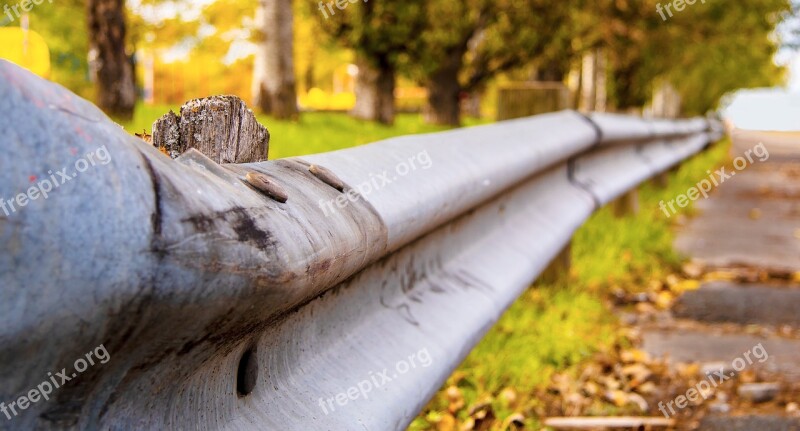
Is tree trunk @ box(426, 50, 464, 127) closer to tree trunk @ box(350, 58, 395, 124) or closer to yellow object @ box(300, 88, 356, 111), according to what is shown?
tree trunk @ box(350, 58, 395, 124)

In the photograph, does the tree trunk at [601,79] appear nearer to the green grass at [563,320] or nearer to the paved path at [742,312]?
the paved path at [742,312]

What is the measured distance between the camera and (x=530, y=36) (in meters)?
17.5

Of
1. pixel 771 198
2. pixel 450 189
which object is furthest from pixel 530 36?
pixel 450 189

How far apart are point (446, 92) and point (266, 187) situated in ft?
56.9

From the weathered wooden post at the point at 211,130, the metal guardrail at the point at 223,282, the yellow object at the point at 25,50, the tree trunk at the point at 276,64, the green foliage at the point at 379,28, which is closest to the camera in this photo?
the metal guardrail at the point at 223,282

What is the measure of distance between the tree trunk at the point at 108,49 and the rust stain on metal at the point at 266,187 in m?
9.78

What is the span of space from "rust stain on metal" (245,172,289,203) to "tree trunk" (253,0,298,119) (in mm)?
11866

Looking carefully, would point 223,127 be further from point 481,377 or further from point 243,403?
point 481,377

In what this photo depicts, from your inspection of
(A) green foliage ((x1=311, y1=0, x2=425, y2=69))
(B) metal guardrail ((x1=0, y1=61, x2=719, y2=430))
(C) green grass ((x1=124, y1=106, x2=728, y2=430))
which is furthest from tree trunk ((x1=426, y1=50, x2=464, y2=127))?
(B) metal guardrail ((x1=0, y1=61, x2=719, y2=430))

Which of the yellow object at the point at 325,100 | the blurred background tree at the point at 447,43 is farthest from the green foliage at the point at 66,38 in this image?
the yellow object at the point at 325,100

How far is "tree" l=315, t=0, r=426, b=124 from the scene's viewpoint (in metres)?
15.3

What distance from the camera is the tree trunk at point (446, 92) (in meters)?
18.1

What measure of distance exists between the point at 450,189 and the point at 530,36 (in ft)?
52.6

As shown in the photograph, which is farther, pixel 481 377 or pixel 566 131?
pixel 566 131
